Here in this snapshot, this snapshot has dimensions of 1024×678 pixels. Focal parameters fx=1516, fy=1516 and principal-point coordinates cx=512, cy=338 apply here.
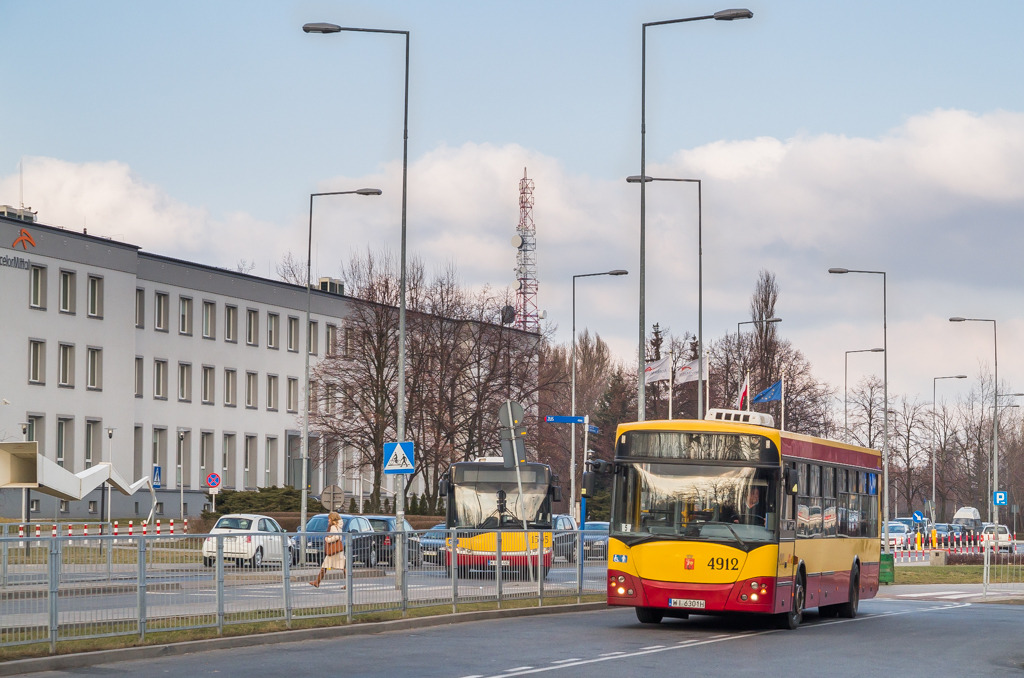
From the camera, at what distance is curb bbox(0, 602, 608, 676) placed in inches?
581

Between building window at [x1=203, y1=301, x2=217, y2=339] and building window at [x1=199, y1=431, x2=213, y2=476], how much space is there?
5093mm

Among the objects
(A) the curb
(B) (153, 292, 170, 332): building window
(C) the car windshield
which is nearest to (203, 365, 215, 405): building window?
(B) (153, 292, 170, 332): building window

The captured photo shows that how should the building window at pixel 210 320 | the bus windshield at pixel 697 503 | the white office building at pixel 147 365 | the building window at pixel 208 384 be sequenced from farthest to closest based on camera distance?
the building window at pixel 208 384
the building window at pixel 210 320
the white office building at pixel 147 365
the bus windshield at pixel 697 503

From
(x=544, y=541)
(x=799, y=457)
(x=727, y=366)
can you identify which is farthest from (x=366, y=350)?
(x=799, y=457)

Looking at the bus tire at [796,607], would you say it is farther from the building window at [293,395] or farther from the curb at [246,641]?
the building window at [293,395]

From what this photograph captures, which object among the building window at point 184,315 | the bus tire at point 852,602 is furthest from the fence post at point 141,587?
the building window at point 184,315

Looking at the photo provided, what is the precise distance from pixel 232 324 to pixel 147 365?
23.6ft

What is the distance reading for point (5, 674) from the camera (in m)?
14.2

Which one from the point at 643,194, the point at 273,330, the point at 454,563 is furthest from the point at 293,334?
the point at 454,563

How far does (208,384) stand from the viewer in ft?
260

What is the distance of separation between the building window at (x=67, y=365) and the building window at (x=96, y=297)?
6.69ft

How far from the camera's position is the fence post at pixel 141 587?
16609 millimetres

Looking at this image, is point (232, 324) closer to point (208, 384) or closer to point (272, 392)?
point (208, 384)

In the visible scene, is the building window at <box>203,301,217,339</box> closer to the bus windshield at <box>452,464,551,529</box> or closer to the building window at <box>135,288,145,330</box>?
the building window at <box>135,288,145,330</box>
